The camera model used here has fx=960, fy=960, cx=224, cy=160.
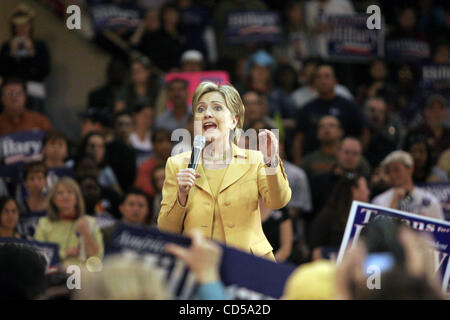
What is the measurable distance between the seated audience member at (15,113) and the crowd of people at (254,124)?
1cm

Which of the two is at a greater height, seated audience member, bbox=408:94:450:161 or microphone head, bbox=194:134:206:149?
microphone head, bbox=194:134:206:149

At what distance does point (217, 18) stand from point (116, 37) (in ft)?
4.45

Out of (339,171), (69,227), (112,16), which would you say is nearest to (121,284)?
(69,227)

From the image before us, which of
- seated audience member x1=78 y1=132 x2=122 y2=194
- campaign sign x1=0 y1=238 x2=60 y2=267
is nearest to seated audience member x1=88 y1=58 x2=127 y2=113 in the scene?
seated audience member x1=78 y1=132 x2=122 y2=194

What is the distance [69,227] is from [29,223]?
418 millimetres

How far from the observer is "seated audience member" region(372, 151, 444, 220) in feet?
26.7

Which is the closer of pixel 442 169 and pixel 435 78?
pixel 442 169

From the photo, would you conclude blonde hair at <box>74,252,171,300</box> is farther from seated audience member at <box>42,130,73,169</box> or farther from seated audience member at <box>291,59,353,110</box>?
seated audience member at <box>291,59,353,110</box>

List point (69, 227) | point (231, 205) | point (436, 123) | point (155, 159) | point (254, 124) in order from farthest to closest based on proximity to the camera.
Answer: point (436, 123)
point (155, 159)
point (254, 124)
point (69, 227)
point (231, 205)

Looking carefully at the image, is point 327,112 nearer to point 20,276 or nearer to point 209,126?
point 209,126

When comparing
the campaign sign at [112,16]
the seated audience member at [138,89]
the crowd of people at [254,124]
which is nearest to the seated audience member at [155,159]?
the crowd of people at [254,124]

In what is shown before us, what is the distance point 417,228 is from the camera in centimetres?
601

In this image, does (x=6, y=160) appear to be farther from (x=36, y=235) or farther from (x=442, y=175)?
(x=442, y=175)

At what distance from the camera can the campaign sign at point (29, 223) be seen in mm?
8086
